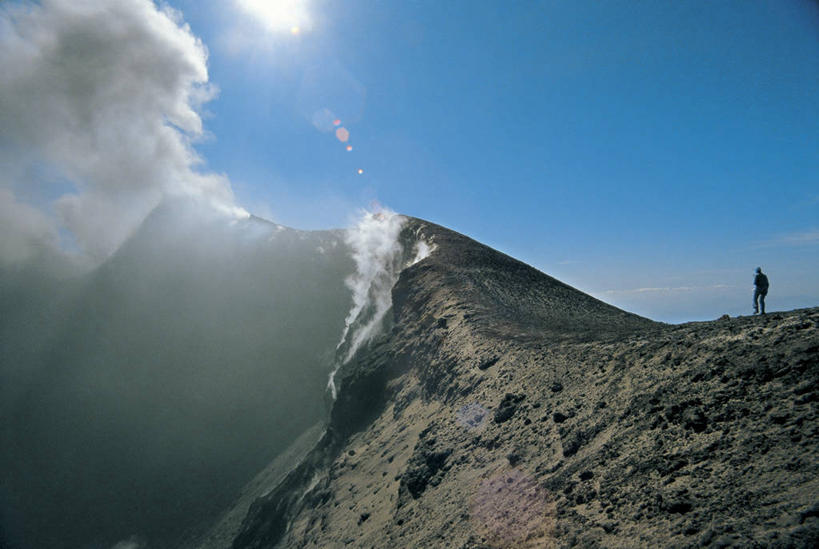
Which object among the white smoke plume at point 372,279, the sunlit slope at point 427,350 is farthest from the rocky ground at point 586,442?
the white smoke plume at point 372,279

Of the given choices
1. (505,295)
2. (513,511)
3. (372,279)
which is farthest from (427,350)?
(372,279)

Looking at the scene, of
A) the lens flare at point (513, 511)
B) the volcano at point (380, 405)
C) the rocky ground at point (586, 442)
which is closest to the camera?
the rocky ground at point (586, 442)

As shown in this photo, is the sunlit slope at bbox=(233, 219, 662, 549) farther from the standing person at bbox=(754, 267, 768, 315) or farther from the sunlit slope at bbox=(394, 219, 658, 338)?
the standing person at bbox=(754, 267, 768, 315)

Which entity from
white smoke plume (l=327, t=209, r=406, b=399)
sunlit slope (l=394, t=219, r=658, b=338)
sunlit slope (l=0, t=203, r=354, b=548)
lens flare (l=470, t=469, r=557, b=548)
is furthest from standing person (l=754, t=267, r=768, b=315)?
sunlit slope (l=0, t=203, r=354, b=548)

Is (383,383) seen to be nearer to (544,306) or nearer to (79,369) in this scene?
(544,306)

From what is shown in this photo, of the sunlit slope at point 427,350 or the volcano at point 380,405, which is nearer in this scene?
the volcano at point 380,405

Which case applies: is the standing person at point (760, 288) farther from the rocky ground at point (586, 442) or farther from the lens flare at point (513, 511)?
the lens flare at point (513, 511)

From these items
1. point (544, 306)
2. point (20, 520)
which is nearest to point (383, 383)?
point (544, 306)
